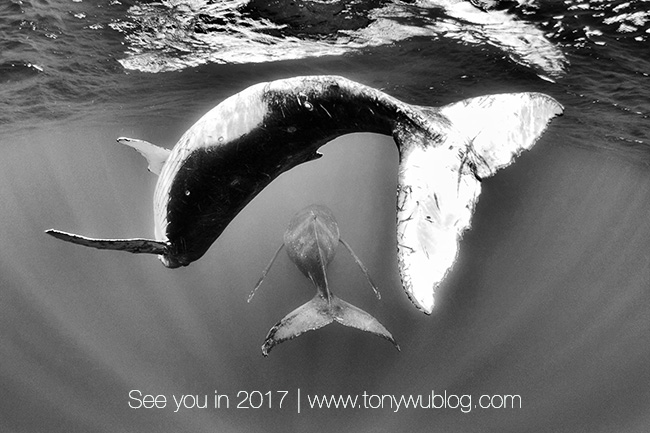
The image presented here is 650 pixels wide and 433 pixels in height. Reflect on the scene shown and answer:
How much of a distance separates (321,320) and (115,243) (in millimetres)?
5482

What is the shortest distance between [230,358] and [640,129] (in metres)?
17.0

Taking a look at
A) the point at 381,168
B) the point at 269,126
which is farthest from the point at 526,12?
the point at 381,168

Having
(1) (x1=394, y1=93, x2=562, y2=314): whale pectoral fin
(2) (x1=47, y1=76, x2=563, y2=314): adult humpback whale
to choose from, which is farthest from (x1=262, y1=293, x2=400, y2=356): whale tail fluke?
(1) (x1=394, y1=93, x2=562, y2=314): whale pectoral fin

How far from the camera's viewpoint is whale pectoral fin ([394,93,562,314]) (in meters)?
2.33

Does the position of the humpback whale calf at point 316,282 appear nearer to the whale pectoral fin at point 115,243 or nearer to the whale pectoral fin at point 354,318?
the whale pectoral fin at point 354,318

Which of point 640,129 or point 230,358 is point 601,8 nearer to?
point 640,129

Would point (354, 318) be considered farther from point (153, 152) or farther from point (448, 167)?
point (448, 167)

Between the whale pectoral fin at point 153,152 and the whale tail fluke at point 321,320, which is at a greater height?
the whale pectoral fin at point 153,152

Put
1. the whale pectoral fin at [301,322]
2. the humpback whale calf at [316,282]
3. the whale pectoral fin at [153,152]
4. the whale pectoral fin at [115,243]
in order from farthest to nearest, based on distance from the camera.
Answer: the humpback whale calf at [316,282], the whale pectoral fin at [301,322], the whale pectoral fin at [153,152], the whale pectoral fin at [115,243]

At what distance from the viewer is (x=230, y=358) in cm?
2231

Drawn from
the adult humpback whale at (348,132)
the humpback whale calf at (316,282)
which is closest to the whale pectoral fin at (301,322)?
the humpback whale calf at (316,282)

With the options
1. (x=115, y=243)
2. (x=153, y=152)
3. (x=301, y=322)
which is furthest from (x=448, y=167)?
(x=301, y=322)

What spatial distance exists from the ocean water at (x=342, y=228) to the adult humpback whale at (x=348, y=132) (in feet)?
18.3

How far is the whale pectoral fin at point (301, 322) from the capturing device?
27.2 ft
